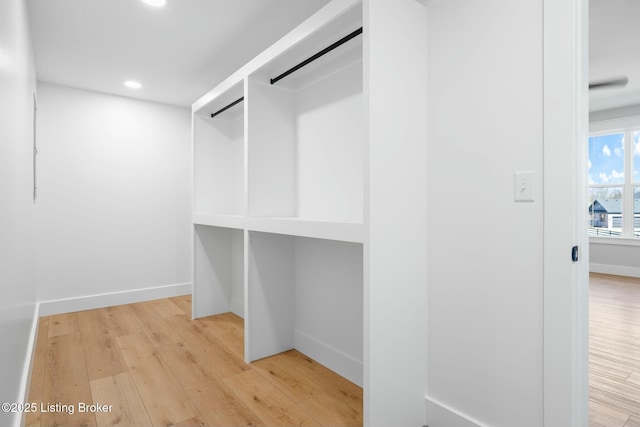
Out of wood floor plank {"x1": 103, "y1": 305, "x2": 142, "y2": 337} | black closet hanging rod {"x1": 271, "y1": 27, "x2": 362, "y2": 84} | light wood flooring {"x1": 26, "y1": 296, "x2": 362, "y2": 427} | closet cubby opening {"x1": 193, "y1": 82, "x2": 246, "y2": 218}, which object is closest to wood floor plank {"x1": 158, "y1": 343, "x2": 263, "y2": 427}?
light wood flooring {"x1": 26, "y1": 296, "x2": 362, "y2": 427}

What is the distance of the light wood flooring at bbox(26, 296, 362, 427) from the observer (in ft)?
5.95

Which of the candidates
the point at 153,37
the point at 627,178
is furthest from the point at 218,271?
the point at 627,178

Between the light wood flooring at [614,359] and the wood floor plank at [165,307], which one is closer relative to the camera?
the light wood flooring at [614,359]

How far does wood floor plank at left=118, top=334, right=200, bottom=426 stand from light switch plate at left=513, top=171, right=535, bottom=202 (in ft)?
6.26

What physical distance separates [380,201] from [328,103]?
1.08 m

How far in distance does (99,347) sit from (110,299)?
1.29 meters

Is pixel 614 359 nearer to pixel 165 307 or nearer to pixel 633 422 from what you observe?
pixel 633 422

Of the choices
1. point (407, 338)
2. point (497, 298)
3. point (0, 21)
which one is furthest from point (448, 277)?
point (0, 21)

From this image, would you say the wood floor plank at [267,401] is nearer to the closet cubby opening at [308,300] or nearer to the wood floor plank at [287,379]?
the wood floor plank at [287,379]

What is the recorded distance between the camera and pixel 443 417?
168cm

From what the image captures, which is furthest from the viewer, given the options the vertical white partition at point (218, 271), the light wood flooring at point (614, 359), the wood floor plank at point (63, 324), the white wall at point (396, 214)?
the vertical white partition at point (218, 271)

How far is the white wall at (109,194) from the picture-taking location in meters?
3.59

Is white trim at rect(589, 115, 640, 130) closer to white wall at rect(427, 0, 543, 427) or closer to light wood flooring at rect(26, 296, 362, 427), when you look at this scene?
white wall at rect(427, 0, 543, 427)

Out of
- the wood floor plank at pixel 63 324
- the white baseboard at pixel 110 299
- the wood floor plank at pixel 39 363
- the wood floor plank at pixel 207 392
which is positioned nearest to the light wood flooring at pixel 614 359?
the wood floor plank at pixel 207 392
